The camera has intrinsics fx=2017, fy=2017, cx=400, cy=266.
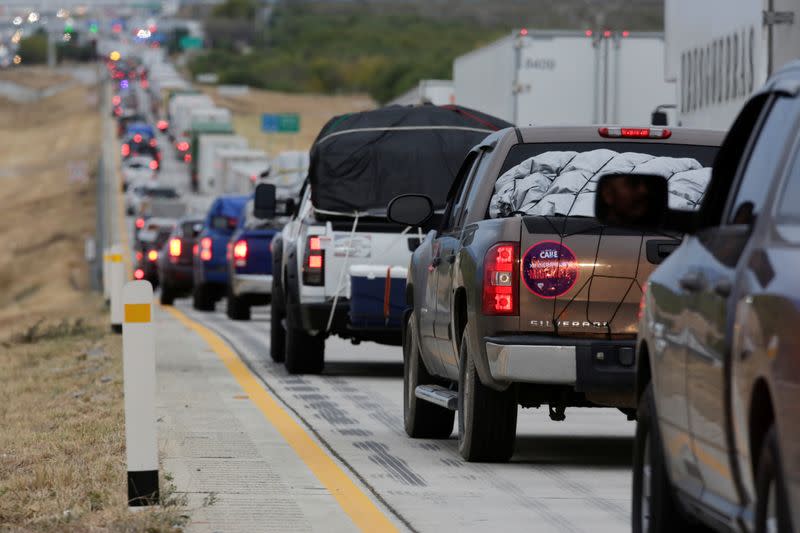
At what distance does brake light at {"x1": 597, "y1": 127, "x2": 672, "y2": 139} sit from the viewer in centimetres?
1109

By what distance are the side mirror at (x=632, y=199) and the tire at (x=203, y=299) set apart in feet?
89.7

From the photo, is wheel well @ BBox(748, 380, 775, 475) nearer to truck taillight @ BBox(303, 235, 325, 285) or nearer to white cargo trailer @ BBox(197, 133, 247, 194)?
truck taillight @ BBox(303, 235, 325, 285)

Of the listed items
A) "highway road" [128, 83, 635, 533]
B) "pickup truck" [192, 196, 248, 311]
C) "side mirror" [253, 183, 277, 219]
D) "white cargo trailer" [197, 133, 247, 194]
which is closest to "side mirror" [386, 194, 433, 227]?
"highway road" [128, 83, 635, 533]

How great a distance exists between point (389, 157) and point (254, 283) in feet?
31.6

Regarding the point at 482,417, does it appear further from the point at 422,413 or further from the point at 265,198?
the point at 265,198

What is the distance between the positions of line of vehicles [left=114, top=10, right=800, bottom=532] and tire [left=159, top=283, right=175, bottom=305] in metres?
17.0

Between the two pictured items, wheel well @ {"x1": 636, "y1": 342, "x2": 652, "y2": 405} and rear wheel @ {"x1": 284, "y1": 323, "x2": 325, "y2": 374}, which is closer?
wheel well @ {"x1": 636, "y1": 342, "x2": 652, "y2": 405}

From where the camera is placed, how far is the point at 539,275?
10039mm

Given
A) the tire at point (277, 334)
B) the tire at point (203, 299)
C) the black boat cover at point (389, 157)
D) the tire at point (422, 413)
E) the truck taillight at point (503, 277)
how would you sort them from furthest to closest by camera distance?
the tire at point (203, 299), the tire at point (277, 334), the black boat cover at point (389, 157), the tire at point (422, 413), the truck taillight at point (503, 277)

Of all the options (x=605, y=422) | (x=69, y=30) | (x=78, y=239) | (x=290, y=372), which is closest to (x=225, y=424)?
(x=605, y=422)

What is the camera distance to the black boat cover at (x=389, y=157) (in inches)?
711

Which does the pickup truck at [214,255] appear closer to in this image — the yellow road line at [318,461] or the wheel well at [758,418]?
the yellow road line at [318,461]

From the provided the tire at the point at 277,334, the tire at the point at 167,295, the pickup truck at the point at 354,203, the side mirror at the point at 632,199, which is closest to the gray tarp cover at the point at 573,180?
the side mirror at the point at 632,199

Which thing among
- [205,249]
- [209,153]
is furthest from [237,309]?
[209,153]
